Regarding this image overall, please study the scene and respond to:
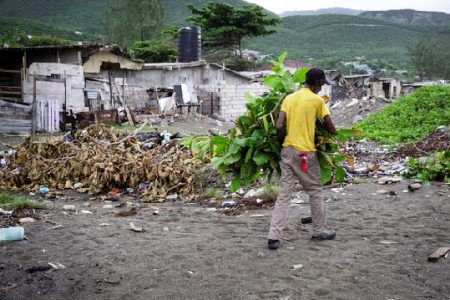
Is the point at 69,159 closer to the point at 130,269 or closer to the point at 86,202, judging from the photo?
the point at 86,202

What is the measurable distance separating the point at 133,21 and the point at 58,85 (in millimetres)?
29596

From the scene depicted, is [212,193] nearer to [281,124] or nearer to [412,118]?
[281,124]

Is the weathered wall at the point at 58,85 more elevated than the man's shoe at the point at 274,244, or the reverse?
the weathered wall at the point at 58,85

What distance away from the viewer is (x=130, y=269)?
147 inches

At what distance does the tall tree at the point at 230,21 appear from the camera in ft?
110

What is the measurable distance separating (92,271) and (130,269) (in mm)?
307

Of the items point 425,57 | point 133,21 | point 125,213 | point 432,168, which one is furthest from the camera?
point 425,57

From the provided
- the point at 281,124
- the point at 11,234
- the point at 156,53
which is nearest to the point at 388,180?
the point at 281,124

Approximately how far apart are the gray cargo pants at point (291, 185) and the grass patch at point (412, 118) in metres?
7.58

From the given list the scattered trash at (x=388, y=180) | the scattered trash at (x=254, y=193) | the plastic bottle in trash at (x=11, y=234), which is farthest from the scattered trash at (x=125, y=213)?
the scattered trash at (x=388, y=180)

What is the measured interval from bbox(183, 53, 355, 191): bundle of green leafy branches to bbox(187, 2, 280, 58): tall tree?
30127 mm

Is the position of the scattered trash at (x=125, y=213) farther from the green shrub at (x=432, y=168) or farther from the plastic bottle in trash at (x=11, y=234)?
the green shrub at (x=432, y=168)

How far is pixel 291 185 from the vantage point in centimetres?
413

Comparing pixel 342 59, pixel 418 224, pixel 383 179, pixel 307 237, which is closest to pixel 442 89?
pixel 383 179
